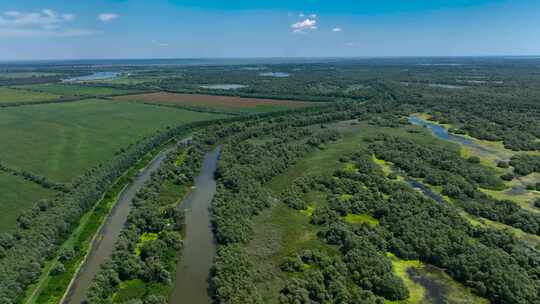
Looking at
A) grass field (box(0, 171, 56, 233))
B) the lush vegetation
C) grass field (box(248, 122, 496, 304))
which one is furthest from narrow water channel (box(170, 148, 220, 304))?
grass field (box(0, 171, 56, 233))

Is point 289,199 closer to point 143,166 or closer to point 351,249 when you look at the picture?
point 351,249

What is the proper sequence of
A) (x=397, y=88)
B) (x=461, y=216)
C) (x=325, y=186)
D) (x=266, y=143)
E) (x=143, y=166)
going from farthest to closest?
(x=397, y=88) < (x=266, y=143) < (x=143, y=166) < (x=325, y=186) < (x=461, y=216)

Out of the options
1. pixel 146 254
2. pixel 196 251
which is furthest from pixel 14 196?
pixel 196 251

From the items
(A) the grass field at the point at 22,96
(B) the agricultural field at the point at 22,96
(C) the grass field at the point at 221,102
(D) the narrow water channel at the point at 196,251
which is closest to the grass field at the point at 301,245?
(D) the narrow water channel at the point at 196,251

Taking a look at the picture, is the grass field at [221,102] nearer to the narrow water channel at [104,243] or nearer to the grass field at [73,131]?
the grass field at [73,131]

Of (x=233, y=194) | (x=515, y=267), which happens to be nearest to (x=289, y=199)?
(x=233, y=194)

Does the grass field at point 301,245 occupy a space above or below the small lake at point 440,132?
below
